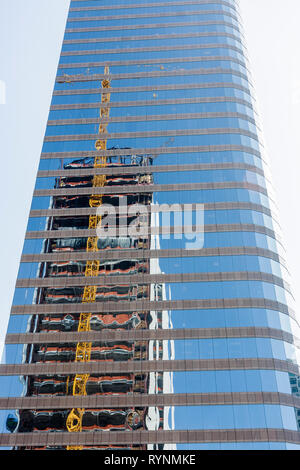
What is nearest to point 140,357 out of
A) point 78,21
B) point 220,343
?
point 220,343

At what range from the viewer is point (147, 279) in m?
56.4

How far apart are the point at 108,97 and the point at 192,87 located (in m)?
14.2

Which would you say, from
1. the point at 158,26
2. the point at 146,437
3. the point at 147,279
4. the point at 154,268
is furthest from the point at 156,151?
the point at 146,437

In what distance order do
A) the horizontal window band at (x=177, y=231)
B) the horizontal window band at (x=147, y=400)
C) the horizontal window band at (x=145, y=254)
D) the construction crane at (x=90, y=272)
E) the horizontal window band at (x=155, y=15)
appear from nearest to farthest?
the horizontal window band at (x=147, y=400), the construction crane at (x=90, y=272), the horizontal window band at (x=145, y=254), the horizontal window band at (x=177, y=231), the horizontal window band at (x=155, y=15)

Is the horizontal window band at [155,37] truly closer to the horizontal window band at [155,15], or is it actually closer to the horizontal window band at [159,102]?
the horizontal window band at [155,15]

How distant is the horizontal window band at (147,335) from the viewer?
52312 millimetres

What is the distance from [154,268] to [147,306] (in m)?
5.38

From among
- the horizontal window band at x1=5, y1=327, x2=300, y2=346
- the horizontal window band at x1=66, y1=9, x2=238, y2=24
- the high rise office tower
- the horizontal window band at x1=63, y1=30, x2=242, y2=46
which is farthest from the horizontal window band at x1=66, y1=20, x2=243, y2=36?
the horizontal window band at x1=5, y1=327, x2=300, y2=346

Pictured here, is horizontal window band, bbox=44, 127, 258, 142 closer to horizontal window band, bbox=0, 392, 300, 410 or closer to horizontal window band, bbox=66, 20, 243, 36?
horizontal window band, bbox=66, 20, 243, 36

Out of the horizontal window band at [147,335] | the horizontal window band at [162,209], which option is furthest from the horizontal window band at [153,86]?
the horizontal window band at [147,335]

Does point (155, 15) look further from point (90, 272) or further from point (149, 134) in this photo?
point (90, 272)

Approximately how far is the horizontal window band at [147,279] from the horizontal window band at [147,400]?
13.9 meters

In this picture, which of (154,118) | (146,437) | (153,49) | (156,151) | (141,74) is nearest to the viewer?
(146,437)

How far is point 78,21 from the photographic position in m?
83.4
